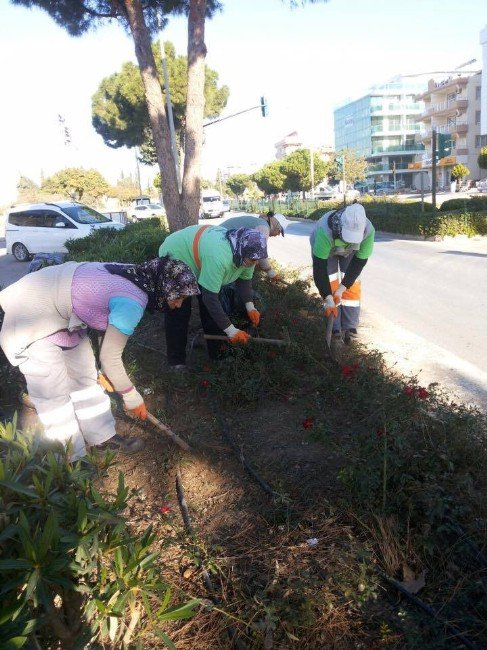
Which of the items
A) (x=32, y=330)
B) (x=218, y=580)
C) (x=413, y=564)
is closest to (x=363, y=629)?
(x=413, y=564)

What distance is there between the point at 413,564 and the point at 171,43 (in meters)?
27.0

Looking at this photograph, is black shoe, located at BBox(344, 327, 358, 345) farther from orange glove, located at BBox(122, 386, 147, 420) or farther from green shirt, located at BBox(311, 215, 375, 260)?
orange glove, located at BBox(122, 386, 147, 420)

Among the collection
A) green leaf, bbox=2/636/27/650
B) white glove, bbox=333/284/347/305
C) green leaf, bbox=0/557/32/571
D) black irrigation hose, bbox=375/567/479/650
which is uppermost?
green leaf, bbox=0/557/32/571

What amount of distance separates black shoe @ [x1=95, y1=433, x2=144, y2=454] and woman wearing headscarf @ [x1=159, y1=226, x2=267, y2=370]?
1.12 meters

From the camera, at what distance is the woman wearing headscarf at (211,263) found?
155 inches

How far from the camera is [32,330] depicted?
2941 mm

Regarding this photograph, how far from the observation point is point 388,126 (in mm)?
82500

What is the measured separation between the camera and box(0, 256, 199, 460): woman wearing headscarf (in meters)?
2.94

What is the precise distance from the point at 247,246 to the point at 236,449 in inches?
57.7

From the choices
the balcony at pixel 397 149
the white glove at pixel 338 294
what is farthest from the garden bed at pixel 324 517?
the balcony at pixel 397 149

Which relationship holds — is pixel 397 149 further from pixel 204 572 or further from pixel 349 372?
pixel 204 572

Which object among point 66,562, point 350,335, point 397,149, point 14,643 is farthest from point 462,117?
point 14,643

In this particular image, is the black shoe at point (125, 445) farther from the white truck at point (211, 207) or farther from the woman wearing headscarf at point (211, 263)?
the white truck at point (211, 207)

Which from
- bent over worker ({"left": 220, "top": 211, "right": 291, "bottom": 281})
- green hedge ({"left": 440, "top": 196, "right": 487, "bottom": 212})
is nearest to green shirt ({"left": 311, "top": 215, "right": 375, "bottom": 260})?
bent over worker ({"left": 220, "top": 211, "right": 291, "bottom": 281})
